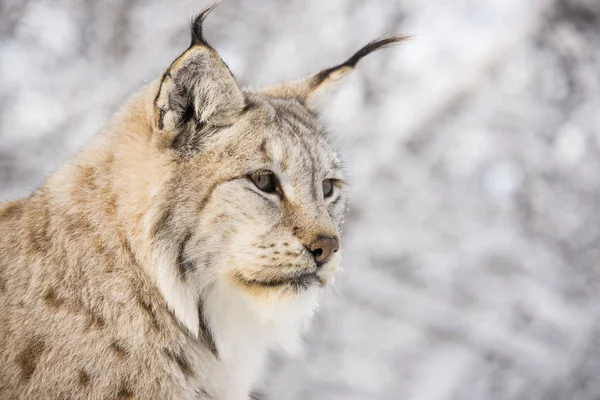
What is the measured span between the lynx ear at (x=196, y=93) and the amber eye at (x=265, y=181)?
22cm

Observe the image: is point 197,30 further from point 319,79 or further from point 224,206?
point 319,79

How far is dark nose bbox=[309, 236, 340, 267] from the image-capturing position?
2.44 metres

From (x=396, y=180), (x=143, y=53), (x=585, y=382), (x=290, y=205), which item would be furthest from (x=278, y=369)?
(x=290, y=205)

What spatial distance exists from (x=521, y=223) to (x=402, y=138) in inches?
42.0

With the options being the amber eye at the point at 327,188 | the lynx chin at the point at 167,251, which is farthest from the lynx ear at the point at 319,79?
the lynx chin at the point at 167,251

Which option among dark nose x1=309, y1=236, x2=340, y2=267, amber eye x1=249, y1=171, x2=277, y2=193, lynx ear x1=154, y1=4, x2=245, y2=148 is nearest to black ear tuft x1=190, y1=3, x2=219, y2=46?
lynx ear x1=154, y1=4, x2=245, y2=148

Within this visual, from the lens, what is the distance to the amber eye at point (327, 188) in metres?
2.90

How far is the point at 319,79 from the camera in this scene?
3250 mm

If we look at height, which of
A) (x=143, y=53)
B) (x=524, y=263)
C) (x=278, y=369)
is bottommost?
(x=278, y=369)

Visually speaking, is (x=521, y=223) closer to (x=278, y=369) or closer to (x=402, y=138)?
(x=402, y=138)

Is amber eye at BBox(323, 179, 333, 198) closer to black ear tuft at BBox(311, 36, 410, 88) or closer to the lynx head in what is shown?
the lynx head

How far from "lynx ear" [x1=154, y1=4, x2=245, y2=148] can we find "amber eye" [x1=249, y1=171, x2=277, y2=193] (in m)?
0.22

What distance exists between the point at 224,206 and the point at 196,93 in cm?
39

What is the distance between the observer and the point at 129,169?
2.43 m
